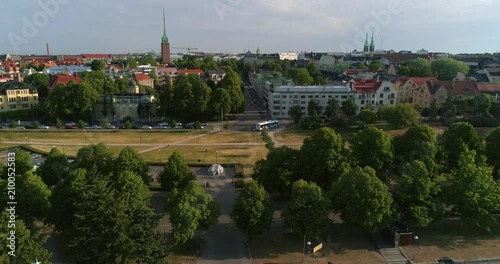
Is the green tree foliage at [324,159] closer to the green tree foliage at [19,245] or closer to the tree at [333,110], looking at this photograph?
the green tree foliage at [19,245]

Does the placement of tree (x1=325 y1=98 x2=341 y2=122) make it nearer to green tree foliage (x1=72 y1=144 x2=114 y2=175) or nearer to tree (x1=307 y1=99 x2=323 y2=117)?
tree (x1=307 y1=99 x2=323 y2=117)

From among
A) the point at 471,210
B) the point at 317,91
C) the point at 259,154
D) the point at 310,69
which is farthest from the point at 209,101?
the point at 310,69

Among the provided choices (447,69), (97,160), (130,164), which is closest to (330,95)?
(130,164)

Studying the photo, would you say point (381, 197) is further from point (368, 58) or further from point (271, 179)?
point (368, 58)

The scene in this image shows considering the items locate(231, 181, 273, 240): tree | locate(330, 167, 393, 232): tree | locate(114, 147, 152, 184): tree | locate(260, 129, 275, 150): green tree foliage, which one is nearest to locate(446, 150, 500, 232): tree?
locate(330, 167, 393, 232): tree

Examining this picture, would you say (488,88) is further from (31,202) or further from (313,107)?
(31,202)
